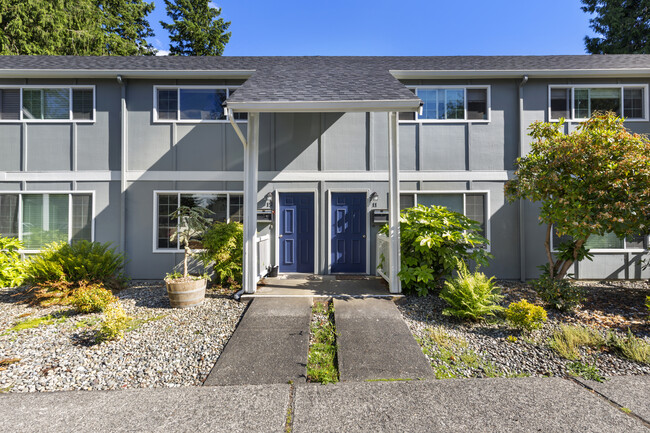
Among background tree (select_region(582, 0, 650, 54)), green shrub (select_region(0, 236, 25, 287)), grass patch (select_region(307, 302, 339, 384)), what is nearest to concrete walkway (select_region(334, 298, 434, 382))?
grass patch (select_region(307, 302, 339, 384))

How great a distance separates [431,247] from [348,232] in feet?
7.30

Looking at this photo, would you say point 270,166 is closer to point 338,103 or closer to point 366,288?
point 338,103

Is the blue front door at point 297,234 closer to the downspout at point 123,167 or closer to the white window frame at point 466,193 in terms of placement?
the white window frame at point 466,193

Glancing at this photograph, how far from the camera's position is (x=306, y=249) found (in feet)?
23.8

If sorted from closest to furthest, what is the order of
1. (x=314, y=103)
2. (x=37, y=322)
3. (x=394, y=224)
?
(x=37, y=322)
(x=314, y=103)
(x=394, y=224)

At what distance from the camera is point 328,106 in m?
5.08

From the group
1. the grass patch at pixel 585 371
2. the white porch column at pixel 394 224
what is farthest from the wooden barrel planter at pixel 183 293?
the grass patch at pixel 585 371

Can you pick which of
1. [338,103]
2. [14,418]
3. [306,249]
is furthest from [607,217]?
[14,418]

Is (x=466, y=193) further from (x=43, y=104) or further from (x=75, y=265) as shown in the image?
(x=43, y=104)

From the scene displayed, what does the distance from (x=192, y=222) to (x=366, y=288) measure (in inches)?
144

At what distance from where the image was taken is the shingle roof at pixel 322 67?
5.48 metres

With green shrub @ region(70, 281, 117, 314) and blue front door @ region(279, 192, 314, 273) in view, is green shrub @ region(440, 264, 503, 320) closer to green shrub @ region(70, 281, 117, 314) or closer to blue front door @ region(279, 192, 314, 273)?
blue front door @ region(279, 192, 314, 273)

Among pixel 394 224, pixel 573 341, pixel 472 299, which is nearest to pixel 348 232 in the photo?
pixel 394 224

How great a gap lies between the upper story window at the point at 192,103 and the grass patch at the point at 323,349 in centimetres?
528
